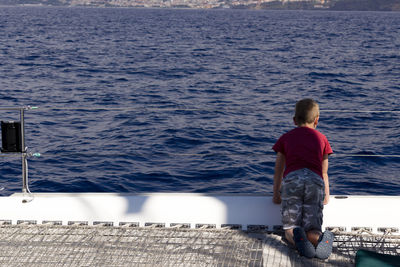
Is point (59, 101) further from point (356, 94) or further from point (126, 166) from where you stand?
point (356, 94)

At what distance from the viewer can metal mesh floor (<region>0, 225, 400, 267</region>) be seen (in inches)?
109

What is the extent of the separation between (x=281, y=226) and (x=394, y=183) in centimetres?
422

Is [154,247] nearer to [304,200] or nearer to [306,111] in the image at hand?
[304,200]

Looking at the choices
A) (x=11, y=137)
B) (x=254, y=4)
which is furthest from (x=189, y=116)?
(x=254, y=4)

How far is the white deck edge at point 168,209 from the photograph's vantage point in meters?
3.18

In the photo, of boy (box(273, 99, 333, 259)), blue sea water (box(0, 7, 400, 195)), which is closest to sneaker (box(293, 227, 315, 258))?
boy (box(273, 99, 333, 259))

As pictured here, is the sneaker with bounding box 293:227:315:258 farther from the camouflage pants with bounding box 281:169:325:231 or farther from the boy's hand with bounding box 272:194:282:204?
the boy's hand with bounding box 272:194:282:204

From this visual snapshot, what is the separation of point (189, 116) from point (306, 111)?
7.73 meters

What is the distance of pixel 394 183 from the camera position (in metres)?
6.93

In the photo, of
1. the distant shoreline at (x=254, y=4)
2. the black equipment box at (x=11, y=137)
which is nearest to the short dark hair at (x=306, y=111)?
the black equipment box at (x=11, y=137)

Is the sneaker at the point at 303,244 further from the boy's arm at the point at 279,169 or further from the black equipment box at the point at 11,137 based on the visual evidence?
the black equipment box at the point at 11,137

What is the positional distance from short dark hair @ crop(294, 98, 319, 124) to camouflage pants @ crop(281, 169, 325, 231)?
282mm

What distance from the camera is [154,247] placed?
294 cm

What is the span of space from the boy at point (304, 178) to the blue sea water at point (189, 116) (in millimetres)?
420
